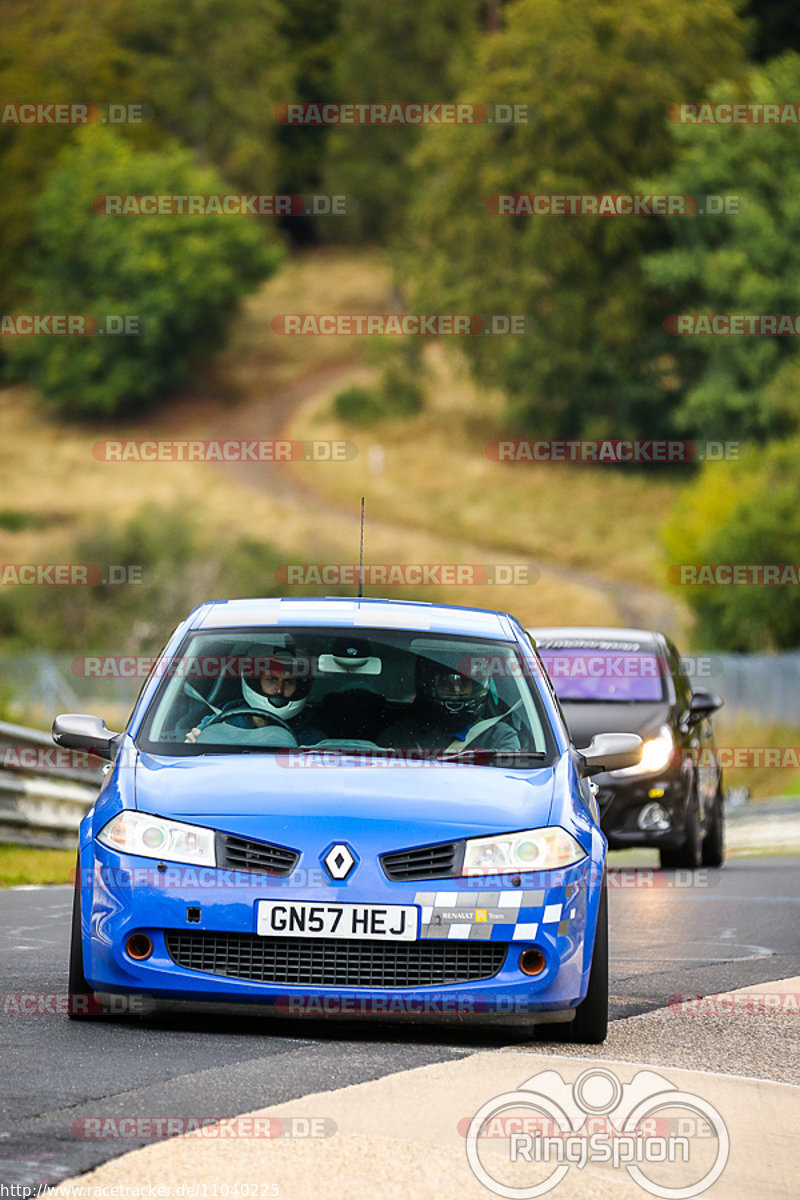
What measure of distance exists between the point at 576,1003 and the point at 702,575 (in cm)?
4637

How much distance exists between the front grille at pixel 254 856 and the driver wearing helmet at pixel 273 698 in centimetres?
91

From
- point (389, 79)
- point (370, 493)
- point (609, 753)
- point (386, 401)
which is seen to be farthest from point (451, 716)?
point (389, 79)

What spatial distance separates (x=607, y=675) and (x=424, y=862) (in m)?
10.0

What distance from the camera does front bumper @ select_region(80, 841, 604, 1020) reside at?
24.3ft

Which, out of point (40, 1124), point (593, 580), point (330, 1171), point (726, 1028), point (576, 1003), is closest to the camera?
point (330, 1171)

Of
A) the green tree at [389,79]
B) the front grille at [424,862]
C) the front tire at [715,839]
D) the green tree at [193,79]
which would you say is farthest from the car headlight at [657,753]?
the green tree at [193,79]

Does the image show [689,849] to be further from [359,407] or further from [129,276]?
[129,276]

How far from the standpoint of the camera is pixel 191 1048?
732 centimetres

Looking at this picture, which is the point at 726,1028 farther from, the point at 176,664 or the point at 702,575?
the point at 702,575

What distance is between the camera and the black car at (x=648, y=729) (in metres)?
16.5

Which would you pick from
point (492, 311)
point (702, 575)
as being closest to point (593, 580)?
point (492, 311)

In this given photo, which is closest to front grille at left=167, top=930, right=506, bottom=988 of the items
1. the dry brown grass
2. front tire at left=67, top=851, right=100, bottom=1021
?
front tire at left=67, top=851, right=100, bottom=1021

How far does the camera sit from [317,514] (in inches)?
3063

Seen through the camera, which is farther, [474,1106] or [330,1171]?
[474,1106]
